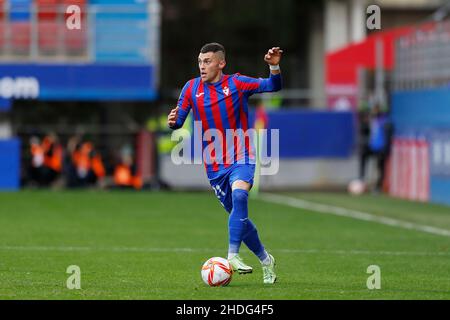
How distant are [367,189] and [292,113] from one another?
10.1 ft

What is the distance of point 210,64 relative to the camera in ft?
34.0

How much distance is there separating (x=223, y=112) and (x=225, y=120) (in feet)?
0.23

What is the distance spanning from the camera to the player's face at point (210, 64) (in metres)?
10.3

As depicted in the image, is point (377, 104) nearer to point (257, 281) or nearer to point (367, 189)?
point (367, 189)

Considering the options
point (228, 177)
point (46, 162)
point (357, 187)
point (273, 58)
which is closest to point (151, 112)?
point (46, 162)

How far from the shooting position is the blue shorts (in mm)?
10266

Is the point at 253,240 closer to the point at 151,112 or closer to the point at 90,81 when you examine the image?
the point at 90,81

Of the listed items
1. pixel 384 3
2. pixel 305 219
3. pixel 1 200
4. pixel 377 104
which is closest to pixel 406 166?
pixel 377 104

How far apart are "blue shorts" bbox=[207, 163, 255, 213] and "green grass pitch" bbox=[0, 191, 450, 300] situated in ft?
2.45

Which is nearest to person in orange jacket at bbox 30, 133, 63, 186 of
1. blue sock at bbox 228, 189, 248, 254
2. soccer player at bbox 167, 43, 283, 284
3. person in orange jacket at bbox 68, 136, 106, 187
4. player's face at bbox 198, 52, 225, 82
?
person in orange jacket at bbox 68, 136, 106, 187

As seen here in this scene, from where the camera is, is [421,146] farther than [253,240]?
Yes

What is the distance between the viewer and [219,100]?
10414 millimetres

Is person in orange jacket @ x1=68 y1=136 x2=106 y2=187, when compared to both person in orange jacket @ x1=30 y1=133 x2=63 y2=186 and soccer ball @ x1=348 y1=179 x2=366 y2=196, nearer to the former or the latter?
person in orange jacket @ x1=30 y1=133 x2=63 y2=186

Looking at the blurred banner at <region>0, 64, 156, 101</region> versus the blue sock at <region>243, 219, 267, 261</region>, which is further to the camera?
the blurred banner at <region>0, 64, 156, 101</region>
